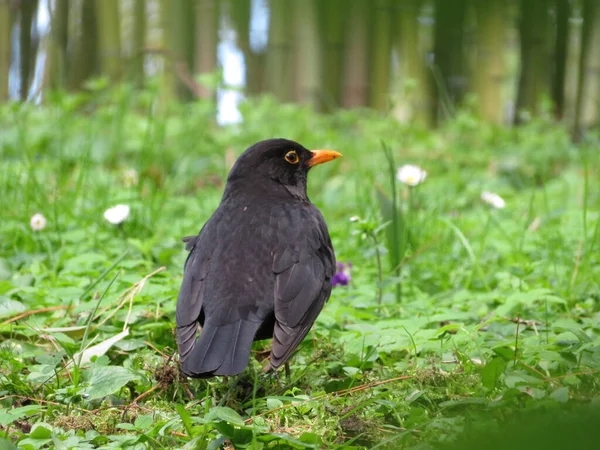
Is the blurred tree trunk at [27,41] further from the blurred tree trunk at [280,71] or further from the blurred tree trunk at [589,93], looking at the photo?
the blurred tree trunk at [589,93]

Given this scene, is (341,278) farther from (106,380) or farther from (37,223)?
(37,223)

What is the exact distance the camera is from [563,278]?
3.78 metres

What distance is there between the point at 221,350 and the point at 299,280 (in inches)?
19.4

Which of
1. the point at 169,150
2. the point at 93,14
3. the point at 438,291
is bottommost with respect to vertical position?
the point at 438,291

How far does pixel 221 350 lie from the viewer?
234 cm

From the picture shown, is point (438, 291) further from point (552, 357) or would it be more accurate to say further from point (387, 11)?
point (387, 11)

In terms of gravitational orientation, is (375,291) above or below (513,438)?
below

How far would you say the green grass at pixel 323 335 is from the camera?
7.01 feet

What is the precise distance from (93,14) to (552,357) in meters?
10.0

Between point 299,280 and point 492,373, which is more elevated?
point 299,280

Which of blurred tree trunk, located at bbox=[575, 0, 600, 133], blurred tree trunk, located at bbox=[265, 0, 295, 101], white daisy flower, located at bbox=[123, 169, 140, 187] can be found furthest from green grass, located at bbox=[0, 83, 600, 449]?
blurred tree trunk, located at bbox=[265, 0, 295, 101]

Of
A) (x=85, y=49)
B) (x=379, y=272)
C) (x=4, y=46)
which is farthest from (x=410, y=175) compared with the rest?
(x=4, y=46)

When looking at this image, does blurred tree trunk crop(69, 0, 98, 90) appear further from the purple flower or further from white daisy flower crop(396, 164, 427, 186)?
the purple flower

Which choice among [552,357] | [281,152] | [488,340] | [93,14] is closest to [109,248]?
[281,152]
